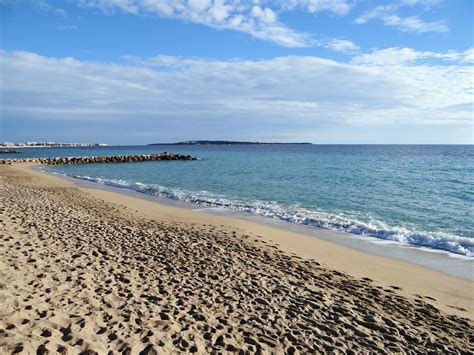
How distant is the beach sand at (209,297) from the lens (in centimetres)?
477

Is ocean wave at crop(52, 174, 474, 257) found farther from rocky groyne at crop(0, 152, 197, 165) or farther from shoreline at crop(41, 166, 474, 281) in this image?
rocky groyne at crop(0, 152, 197, 165)

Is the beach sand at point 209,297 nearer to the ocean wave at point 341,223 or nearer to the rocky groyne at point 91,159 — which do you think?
the ocean wave at point 341,223

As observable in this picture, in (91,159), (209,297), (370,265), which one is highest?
(91,159)

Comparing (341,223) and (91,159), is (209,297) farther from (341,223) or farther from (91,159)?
(91,159)

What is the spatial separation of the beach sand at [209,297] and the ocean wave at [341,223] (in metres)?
2.79

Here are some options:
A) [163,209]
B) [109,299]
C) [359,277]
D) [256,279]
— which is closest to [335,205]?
[163,209]

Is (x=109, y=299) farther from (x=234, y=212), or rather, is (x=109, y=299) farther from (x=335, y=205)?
(x=335, y=205)

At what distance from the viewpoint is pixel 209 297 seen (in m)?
6.20

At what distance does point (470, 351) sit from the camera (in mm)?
4965

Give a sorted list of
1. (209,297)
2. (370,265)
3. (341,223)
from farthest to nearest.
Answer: (341,223), (370,265), (209,297)


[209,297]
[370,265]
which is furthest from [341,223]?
[209,297]

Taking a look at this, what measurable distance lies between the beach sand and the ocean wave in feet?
9.14

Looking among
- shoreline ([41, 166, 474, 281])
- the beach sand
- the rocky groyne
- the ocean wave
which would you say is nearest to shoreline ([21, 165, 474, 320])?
the beach sand

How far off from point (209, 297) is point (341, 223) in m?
9.13
